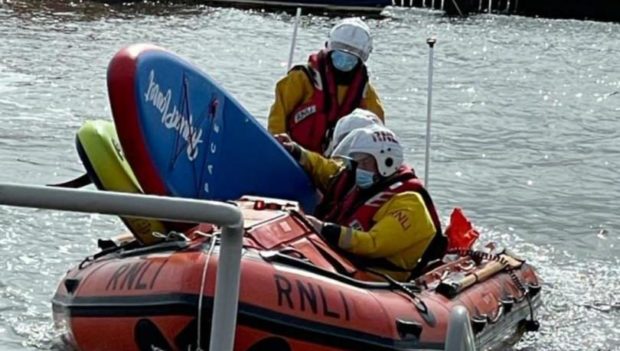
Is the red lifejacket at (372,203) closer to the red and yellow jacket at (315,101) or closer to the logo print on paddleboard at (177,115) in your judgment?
the logo print on paddleboard at (177,115)

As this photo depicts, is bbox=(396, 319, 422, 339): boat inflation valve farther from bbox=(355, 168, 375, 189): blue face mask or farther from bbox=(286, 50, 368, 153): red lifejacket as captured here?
bbox=(286, 50, 368, 153): red lifejacket

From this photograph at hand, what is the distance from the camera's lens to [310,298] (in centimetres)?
501

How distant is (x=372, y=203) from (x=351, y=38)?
6.10 ft

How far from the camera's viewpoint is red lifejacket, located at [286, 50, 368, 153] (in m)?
7.61

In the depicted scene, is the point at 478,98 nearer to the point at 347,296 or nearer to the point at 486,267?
the point at 486,267

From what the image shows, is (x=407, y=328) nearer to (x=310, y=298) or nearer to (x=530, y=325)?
(x=310, y=298)

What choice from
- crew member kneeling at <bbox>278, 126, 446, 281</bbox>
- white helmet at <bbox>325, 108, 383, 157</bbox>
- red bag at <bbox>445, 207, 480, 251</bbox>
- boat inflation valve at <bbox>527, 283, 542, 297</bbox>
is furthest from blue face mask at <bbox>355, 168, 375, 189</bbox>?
boat inflation valve at <bbox>527, 283, 542, 297</bbox>

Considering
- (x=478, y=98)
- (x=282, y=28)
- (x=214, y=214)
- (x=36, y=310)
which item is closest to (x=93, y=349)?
(x=36, y=310)

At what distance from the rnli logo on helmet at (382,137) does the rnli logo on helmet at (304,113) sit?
183 centimetres

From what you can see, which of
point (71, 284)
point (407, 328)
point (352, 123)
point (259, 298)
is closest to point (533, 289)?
point (352, 123)

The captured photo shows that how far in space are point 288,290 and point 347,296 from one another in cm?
27

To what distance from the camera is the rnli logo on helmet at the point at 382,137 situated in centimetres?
576

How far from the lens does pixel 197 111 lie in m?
6.40

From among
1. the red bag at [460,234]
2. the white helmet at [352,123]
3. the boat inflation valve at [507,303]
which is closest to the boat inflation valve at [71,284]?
the white helmet at [352,123]
